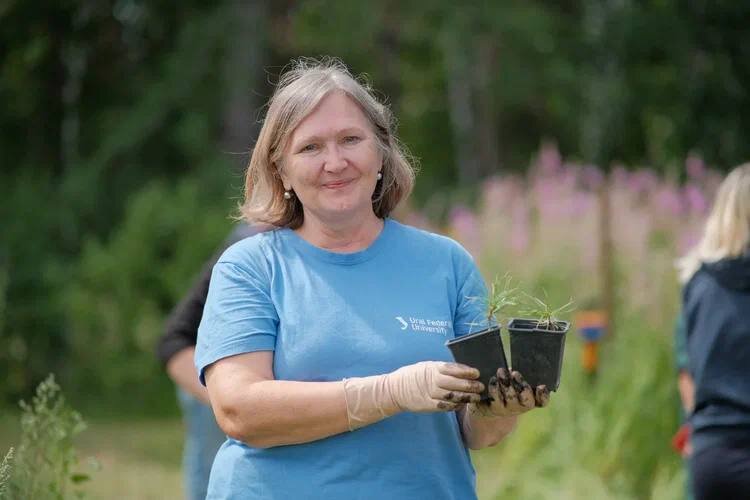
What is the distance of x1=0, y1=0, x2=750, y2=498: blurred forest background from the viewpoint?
709 cm

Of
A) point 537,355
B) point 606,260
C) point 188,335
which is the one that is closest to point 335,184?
point 537,355

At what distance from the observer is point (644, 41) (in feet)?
34.0

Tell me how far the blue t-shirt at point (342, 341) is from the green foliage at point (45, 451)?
22.9 inches

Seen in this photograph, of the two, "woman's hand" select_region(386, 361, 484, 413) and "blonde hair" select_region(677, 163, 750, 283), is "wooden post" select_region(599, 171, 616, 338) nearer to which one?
"blonde hair" select_region(677, 163, 750, 283)

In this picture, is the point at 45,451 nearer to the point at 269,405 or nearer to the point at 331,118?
the point at 269,405

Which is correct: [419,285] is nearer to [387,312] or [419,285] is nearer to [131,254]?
[387,312]

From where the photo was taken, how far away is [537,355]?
8.77 ft

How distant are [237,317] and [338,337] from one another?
9.2 inches

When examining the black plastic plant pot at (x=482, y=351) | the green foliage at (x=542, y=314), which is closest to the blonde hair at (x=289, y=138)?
the green foliage at (x=542, y=314)

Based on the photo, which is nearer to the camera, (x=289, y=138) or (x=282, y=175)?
(x=289, y=138)

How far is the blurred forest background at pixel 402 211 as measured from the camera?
7.09 meters

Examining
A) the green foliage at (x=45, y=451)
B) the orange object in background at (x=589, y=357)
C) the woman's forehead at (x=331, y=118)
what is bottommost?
the orange object in background at (x=589, y=357)

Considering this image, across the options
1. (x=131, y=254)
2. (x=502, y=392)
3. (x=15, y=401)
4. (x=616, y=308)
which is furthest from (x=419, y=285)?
(x=131, y=254)

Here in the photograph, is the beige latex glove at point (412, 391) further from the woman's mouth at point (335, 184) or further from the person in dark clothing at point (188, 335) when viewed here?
the person in dark clothing at point (188, 335)
